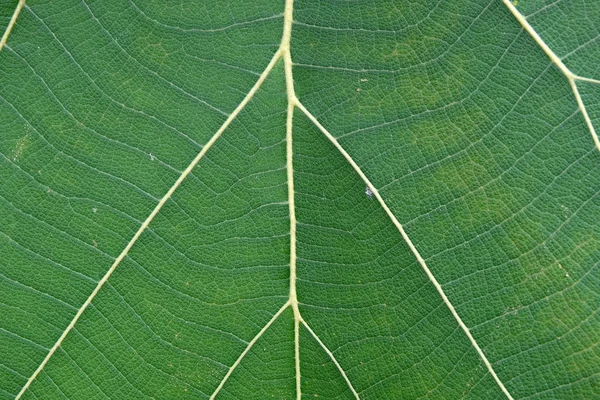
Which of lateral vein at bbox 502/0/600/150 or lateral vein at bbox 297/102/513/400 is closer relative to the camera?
lateral vein at bbox 502/0/600/150

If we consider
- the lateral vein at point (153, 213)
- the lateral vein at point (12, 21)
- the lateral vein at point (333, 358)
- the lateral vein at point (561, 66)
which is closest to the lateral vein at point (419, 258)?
the lateral vein at point (153, 213)

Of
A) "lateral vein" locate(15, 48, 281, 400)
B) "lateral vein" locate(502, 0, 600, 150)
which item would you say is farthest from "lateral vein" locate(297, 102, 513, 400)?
"lateral vein" locate(502, 0, 600, 150)

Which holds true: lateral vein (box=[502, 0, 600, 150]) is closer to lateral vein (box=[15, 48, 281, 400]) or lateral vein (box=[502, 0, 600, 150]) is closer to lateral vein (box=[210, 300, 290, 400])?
lateral vein (box=[15, 48, 281, 400])

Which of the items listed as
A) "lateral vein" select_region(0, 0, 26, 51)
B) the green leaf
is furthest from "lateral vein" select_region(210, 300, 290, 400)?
"lateral vein" select_region(0, 0, 26, 51)

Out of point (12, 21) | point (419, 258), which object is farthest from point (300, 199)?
point (12, 21)

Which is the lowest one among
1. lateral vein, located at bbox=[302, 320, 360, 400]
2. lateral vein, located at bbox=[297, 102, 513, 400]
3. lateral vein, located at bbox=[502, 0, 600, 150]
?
lateral vein, located at bbox=[302, 320, 360, 400]

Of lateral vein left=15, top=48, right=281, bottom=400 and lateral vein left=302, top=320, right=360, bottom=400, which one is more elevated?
lateral vein left=15, top=48, right=281, bottom=400

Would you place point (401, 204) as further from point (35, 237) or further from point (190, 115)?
point (35, 237)

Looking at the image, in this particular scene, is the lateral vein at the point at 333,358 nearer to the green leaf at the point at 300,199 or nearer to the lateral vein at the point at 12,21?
the green leaf at the point at 300,199

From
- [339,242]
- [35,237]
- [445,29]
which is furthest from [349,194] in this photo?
[35,237]
